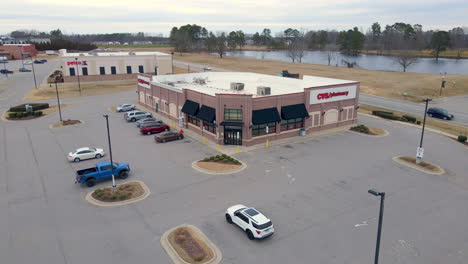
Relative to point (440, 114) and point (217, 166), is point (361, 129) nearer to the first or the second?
point (440, 114)

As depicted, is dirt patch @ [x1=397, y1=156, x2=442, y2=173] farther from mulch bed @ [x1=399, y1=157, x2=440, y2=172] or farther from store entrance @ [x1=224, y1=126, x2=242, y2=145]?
store entrance @ [x1=224, y1=126, x2=242, y2=145]

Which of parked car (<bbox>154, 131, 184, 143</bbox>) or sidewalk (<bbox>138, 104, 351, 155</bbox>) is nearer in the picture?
sidewalk (<bbox>138, 104, 351, 155</bbox>)

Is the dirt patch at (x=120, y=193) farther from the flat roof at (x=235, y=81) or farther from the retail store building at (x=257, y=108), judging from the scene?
the flat roof at (x=235, y=81)

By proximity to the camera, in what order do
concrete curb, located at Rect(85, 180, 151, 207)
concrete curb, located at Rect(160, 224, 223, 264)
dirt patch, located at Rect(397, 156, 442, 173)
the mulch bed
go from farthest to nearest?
the mulch bed < dirt patch, located at Rect(397, 156, 442, 173) < concrete curb, located at Rect(85, 180, 151, 207) < concrete curb, located at Rect(160, 224, 223, 264)

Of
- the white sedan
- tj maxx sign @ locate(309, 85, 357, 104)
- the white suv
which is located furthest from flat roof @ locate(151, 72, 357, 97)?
the white suv

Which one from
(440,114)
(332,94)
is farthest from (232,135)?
(440,114)

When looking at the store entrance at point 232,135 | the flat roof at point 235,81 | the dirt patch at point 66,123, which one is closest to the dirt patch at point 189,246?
the store entrance at point 232,135
